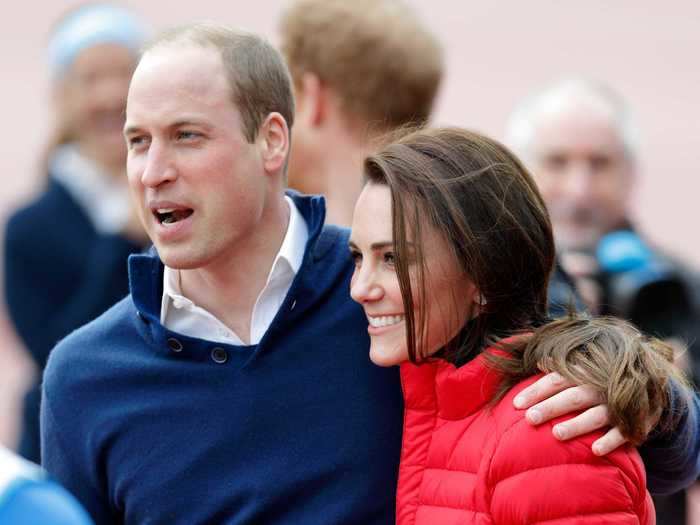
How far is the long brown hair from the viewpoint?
260 cm

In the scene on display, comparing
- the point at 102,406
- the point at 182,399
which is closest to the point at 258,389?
the point at 182,399

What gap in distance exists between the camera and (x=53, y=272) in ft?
16.9

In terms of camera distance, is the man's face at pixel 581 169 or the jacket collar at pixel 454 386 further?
the man's face at pixel 581 169

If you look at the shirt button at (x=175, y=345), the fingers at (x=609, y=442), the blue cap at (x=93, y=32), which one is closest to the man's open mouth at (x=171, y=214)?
the shirt button at (x=175, y=345)

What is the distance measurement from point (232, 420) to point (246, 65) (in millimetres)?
739

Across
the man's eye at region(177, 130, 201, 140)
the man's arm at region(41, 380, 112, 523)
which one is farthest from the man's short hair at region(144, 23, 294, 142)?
the man's arm at region(41, 380, 112, 523)

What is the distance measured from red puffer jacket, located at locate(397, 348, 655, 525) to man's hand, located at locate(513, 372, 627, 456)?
0.06ft

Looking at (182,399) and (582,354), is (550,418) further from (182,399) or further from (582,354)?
(182,399)

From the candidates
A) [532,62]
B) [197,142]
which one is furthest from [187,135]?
[532,62]

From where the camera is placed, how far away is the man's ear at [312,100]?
13.1ft

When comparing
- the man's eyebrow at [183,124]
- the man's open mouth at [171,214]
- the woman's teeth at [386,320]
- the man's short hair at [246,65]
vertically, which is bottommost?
the woman's teeth at [386,320]

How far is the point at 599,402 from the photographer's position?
257 cm

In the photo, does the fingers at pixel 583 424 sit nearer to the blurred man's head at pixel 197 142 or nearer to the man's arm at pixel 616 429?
the man's arm at pixel 616 429

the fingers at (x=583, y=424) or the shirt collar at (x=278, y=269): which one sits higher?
the shirt collar at (x=278, y=269)
